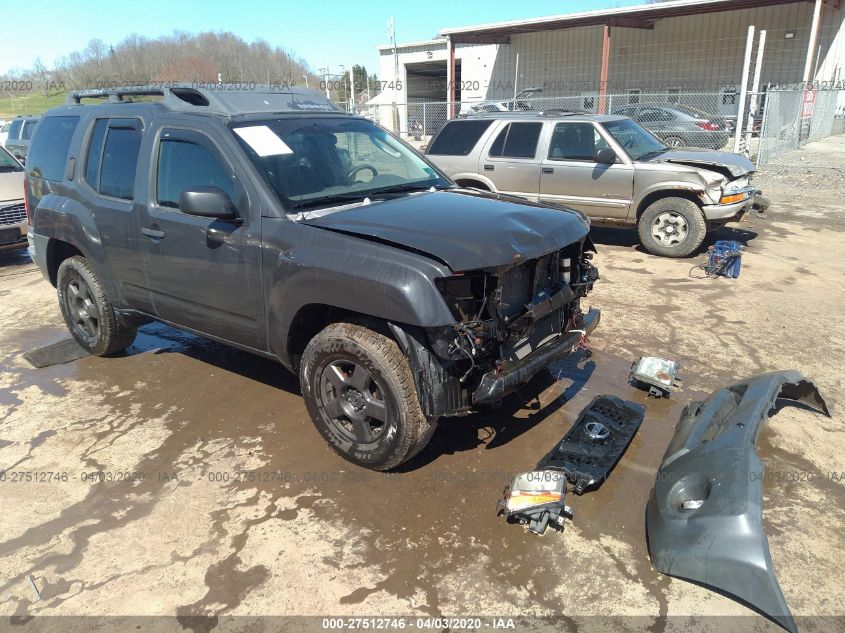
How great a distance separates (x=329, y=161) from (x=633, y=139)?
20.3 ft

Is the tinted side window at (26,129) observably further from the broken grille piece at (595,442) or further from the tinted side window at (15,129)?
the broken grille piece at (595,442)

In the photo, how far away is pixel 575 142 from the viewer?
28.5ft

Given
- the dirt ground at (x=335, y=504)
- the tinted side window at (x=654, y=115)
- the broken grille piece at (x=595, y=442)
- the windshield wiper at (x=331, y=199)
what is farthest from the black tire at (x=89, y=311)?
the tinted side window at (x=654, y=115)

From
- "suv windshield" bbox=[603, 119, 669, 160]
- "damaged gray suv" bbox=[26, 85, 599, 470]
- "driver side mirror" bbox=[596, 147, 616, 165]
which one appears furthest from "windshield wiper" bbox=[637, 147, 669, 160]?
"damaged gray suv" bbox=[26, 85, 599, 470]

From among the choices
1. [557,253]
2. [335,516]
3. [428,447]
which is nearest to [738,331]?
[557,253]

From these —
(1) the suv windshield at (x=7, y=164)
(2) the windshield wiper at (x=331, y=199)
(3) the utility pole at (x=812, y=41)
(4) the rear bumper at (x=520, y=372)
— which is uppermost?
(3) the utility pole at (x=812, y=41)

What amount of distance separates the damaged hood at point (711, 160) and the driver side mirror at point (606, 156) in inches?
20.3

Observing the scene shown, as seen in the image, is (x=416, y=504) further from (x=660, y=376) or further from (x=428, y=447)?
(x=660, y=376)

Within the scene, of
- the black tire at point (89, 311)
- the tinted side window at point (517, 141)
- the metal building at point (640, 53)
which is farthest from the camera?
the metal building at point (640, 53)

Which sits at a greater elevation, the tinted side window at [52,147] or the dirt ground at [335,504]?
the tinted side window at [52,147]

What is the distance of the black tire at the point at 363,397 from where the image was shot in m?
3.15

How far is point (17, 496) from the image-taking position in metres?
3.44

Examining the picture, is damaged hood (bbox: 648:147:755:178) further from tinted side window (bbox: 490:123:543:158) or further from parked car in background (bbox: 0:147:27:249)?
parked car in background (bbox: 0:147:27:249)

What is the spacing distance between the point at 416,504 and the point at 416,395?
0.62 meters
